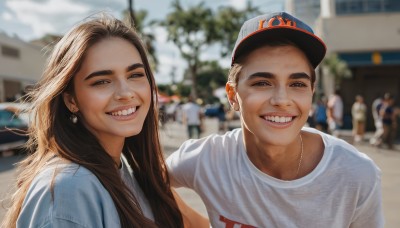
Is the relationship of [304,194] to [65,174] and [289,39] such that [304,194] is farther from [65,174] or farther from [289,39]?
[65,174]

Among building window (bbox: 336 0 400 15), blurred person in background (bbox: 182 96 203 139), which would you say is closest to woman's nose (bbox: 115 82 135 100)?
blurred person in background (bbox: 182 96 203 139)

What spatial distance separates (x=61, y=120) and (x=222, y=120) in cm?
1599

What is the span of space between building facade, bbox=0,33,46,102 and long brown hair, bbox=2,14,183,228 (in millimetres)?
23651

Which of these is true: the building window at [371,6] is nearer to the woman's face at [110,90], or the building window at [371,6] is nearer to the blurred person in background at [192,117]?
the blurred person in background at [192,117]

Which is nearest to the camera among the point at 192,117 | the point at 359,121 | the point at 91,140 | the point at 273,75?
the point at 273,75

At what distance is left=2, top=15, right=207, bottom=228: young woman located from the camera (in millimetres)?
1546

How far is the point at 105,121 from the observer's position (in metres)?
2.01

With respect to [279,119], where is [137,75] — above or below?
above

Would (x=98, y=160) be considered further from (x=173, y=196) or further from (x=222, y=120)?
(x=222, y=120)

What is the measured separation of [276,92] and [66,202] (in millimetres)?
1060

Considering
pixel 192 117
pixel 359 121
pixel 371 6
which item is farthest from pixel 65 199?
pixel 371 6

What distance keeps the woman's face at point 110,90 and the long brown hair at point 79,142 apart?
0.15 feet

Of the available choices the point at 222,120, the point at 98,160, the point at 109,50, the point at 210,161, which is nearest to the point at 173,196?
the point at 210,161

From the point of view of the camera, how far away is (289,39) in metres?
1.99
